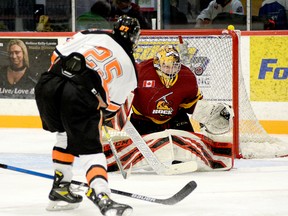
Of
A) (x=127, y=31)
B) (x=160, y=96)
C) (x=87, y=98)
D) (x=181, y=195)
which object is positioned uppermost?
(x=127, y=31)

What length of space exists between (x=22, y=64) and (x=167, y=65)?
8.01ft

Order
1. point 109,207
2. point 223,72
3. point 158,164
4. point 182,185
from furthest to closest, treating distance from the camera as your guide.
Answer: point 223,72 < point 158,164 < point 182,185 < point 109,207

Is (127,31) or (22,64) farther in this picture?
(22,64)

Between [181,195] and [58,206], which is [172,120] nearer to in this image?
[181,195]

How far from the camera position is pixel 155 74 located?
15.8 feet

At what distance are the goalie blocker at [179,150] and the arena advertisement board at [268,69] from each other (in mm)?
1558

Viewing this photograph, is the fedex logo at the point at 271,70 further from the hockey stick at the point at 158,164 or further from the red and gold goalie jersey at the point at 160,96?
the hockey stick at the point at 158,164

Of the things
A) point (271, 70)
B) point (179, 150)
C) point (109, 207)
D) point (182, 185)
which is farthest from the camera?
point (271, 70)

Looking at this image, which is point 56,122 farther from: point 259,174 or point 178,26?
point 178,26

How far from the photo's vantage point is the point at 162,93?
4793 mm

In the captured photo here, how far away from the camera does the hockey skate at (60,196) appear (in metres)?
3.62

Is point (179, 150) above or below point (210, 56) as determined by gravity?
below

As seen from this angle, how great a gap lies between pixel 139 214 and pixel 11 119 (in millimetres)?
3522

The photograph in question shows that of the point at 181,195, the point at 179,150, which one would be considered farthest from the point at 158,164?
the point at 181,195
